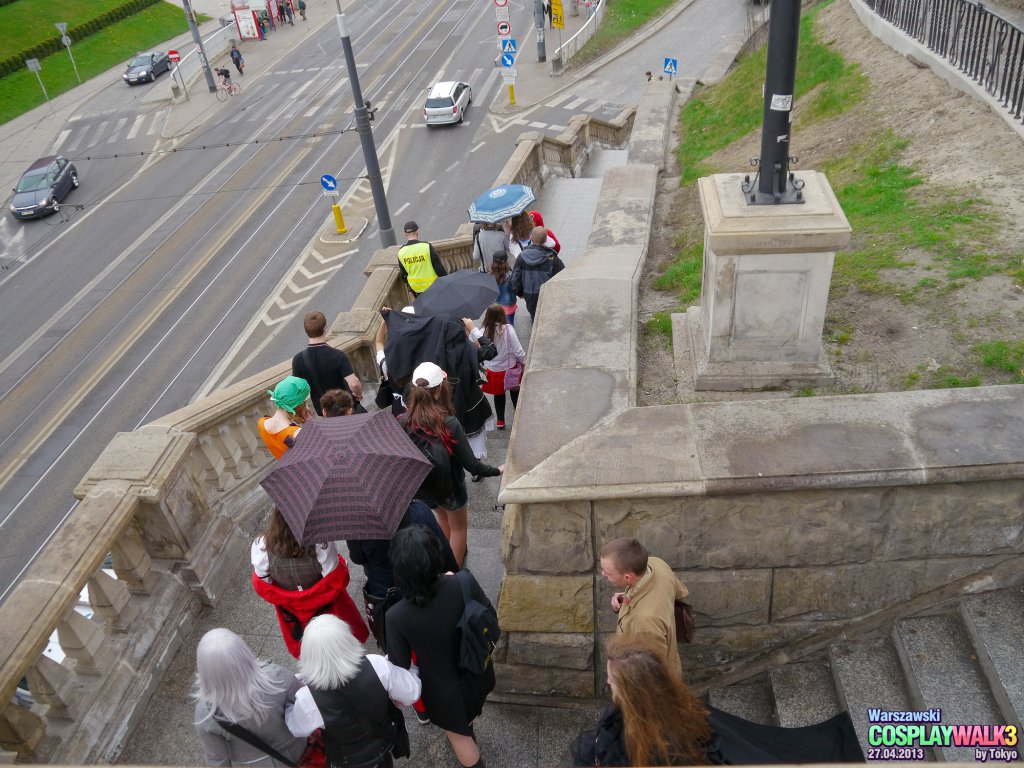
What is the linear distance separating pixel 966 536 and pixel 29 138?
43170mm

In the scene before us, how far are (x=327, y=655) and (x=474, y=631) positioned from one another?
29.0 inches

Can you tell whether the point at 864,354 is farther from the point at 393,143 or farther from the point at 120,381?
the point at 393,143

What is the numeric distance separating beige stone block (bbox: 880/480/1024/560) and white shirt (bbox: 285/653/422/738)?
102 inches

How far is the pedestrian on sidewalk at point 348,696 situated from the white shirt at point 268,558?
893mm

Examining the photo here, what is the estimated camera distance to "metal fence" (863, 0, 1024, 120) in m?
8.55

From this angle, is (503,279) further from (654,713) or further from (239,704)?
(654,713)

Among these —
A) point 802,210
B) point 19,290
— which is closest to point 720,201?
point 802,210

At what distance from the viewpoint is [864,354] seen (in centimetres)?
548

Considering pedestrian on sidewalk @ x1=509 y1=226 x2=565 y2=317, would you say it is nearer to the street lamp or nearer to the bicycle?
the street lamp

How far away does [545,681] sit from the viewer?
15.8 ft

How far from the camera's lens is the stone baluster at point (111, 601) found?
469 cm

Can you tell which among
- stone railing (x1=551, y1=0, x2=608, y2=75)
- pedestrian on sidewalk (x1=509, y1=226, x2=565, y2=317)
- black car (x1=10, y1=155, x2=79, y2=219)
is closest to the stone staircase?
pedestrian on sidewalk (x1=509, y1=226, x2=565, y2=317)

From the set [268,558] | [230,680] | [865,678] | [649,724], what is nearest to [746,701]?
[865,678]

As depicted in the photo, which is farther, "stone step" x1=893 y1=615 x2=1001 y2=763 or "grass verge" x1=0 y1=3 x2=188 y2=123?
"grass verge" x1=0 y1=3 x2=188 y2=123
